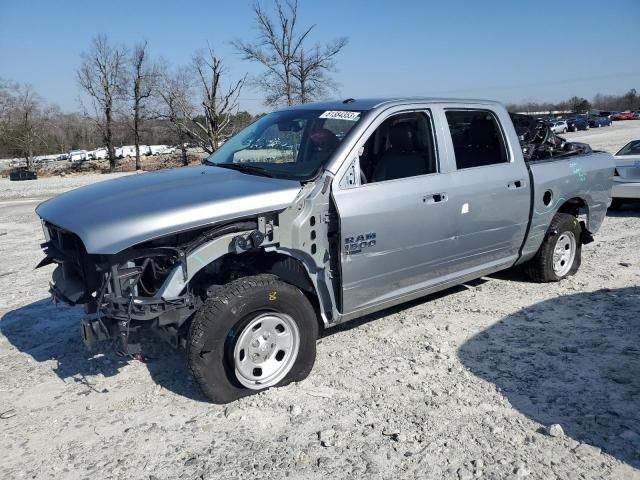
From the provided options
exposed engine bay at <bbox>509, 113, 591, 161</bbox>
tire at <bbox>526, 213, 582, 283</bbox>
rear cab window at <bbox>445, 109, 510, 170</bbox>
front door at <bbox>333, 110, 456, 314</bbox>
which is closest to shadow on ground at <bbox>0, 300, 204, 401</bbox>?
front door at <bbox>333, 110, 456, 314</bbox>

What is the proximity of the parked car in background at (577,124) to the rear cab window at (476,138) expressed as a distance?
173ft

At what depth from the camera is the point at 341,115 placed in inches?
167

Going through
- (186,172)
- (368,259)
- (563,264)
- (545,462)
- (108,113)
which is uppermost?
(108,113)

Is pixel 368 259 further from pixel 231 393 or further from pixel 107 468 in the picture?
pixel 107 468

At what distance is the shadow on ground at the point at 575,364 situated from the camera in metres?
3.20

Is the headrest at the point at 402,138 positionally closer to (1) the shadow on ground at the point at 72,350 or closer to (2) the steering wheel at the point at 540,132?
(1) the shadow on ground at the point at 72,350

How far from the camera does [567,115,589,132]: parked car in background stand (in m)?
51.8

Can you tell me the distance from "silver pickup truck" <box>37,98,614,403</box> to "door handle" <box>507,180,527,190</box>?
0.07 ft

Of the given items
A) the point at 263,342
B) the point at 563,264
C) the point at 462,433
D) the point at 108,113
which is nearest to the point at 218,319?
the point at 263,342

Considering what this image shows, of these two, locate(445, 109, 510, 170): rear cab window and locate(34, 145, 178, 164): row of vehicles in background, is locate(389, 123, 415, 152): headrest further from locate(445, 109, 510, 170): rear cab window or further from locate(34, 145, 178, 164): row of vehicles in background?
locate(34, 145, 178, 164): row of vehicles in background

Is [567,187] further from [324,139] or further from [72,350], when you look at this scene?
[72,350]

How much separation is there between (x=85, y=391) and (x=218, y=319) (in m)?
1.30

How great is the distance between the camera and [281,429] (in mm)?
3225

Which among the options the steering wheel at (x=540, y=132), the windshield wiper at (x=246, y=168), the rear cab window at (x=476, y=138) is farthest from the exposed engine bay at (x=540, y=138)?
the windshield wiper at (x=246, y=168)
